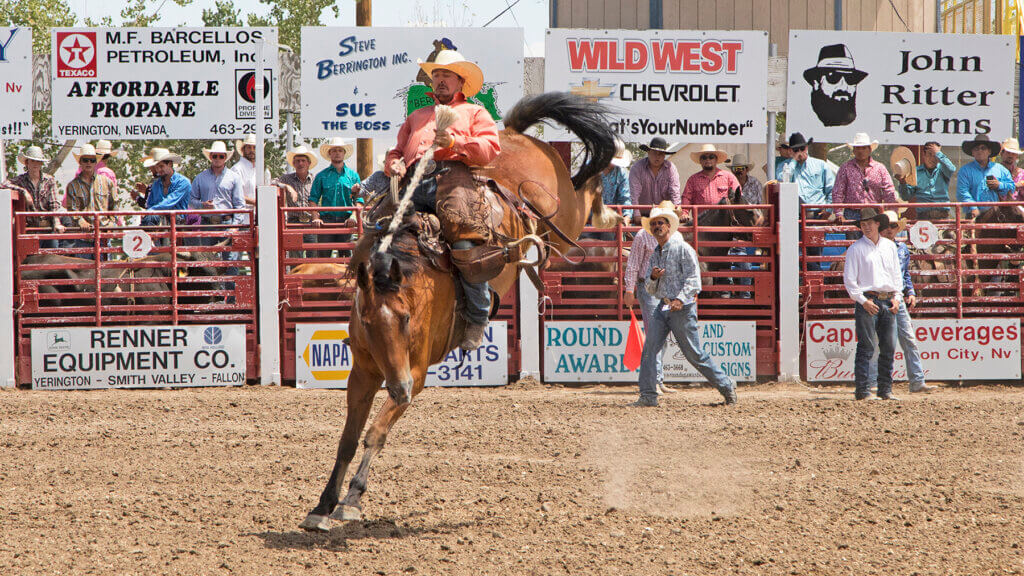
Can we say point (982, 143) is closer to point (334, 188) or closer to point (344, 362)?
point (334, 188)

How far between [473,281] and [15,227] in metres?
7.62

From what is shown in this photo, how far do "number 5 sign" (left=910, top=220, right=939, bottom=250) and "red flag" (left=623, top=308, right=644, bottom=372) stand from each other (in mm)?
3306

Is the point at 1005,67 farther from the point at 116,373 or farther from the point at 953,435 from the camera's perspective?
the point at 116,373

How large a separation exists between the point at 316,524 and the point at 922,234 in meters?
8.58

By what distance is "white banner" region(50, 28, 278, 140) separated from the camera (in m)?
12.2

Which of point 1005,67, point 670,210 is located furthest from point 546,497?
point 1005,67

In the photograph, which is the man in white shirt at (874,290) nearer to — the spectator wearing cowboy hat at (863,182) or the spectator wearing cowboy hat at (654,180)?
the spectator wearing cowboy hat at (863,182)

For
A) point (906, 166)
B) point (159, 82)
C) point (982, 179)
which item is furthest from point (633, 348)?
point (159, 82)

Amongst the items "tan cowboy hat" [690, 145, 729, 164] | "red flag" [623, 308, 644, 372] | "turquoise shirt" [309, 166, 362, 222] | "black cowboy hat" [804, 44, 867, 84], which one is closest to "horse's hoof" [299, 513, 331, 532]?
"red flag" [623, 308, 644, 372]

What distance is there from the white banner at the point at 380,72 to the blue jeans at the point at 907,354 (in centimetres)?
480

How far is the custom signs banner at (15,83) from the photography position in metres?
12.2

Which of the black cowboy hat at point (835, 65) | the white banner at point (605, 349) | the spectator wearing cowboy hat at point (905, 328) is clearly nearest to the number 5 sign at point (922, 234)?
the spectator wearing cowboy hat at point (905, 328)

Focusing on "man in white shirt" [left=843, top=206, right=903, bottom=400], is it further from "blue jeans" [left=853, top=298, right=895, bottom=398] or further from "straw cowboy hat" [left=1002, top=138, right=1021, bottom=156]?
"straw cowboy hat" [left=1002, top=138, right=1021, bottom=156]

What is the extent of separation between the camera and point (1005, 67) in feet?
41.7
